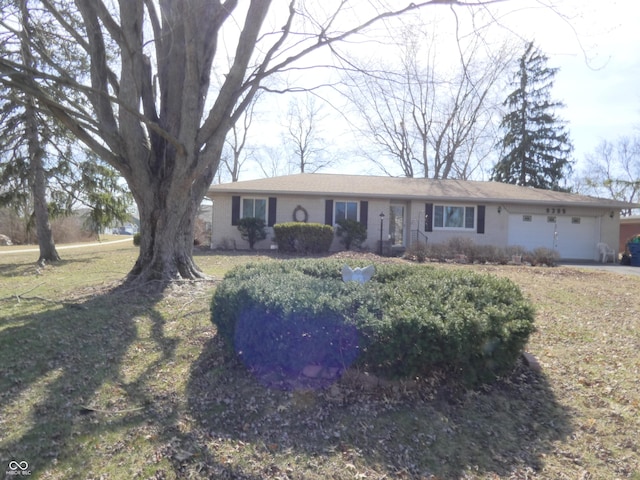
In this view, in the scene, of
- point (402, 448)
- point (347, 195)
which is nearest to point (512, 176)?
point (347, 195)

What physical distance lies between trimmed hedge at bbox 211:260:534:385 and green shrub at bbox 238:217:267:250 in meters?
12.2

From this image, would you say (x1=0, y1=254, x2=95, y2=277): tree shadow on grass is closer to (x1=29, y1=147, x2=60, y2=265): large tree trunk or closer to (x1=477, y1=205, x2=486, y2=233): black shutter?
(x1=29, y1=147, x2=60, y2=265): large tree trunk

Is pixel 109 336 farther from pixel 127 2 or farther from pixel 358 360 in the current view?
pixel 127 2

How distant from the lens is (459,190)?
724 inches

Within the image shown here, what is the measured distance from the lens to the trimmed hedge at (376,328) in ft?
11.3

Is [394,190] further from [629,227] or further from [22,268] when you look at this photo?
[629,227]

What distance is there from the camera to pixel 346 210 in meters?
17.4

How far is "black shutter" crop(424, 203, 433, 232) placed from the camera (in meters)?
17.6

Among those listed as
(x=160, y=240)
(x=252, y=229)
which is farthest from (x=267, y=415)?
(x=252, y=229)

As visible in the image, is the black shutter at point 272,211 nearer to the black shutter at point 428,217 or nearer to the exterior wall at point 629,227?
the black shutter at point 428,217

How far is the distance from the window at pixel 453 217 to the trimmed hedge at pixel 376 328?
1391 cm

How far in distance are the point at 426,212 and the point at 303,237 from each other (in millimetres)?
5658
